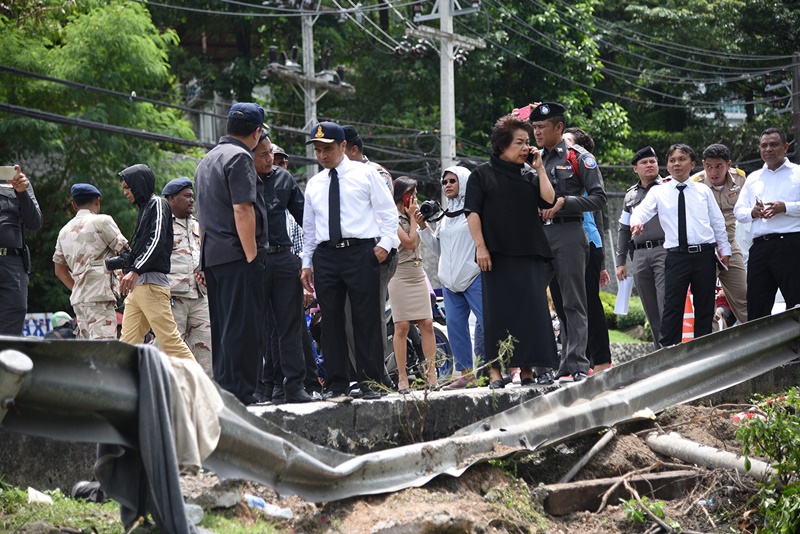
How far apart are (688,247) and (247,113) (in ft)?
12.7

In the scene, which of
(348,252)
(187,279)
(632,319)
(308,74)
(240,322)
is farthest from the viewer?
(308,74)

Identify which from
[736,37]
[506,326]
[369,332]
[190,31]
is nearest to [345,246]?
[369,332]

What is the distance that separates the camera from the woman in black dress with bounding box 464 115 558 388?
729 centimetres

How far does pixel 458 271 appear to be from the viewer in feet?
29.9

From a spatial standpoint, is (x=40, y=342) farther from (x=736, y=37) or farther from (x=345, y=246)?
(x=736, y=37)

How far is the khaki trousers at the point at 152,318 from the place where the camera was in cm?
790

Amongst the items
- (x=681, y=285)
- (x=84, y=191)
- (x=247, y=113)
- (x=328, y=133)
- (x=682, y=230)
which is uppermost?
(x=247, y=113)

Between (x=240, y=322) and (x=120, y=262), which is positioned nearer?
(x=240, y=322)

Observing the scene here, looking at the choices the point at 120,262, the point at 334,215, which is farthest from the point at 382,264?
the point at 120,262

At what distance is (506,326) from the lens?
732cm

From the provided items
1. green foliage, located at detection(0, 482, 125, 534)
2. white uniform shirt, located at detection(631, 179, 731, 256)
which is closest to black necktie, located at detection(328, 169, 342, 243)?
green foliage, located at detection(0, 482, 125, 534)

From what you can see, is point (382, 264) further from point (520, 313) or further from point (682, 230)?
point (682, 230)

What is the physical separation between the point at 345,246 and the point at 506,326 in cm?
131

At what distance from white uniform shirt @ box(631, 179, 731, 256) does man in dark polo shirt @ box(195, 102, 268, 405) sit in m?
3.64
